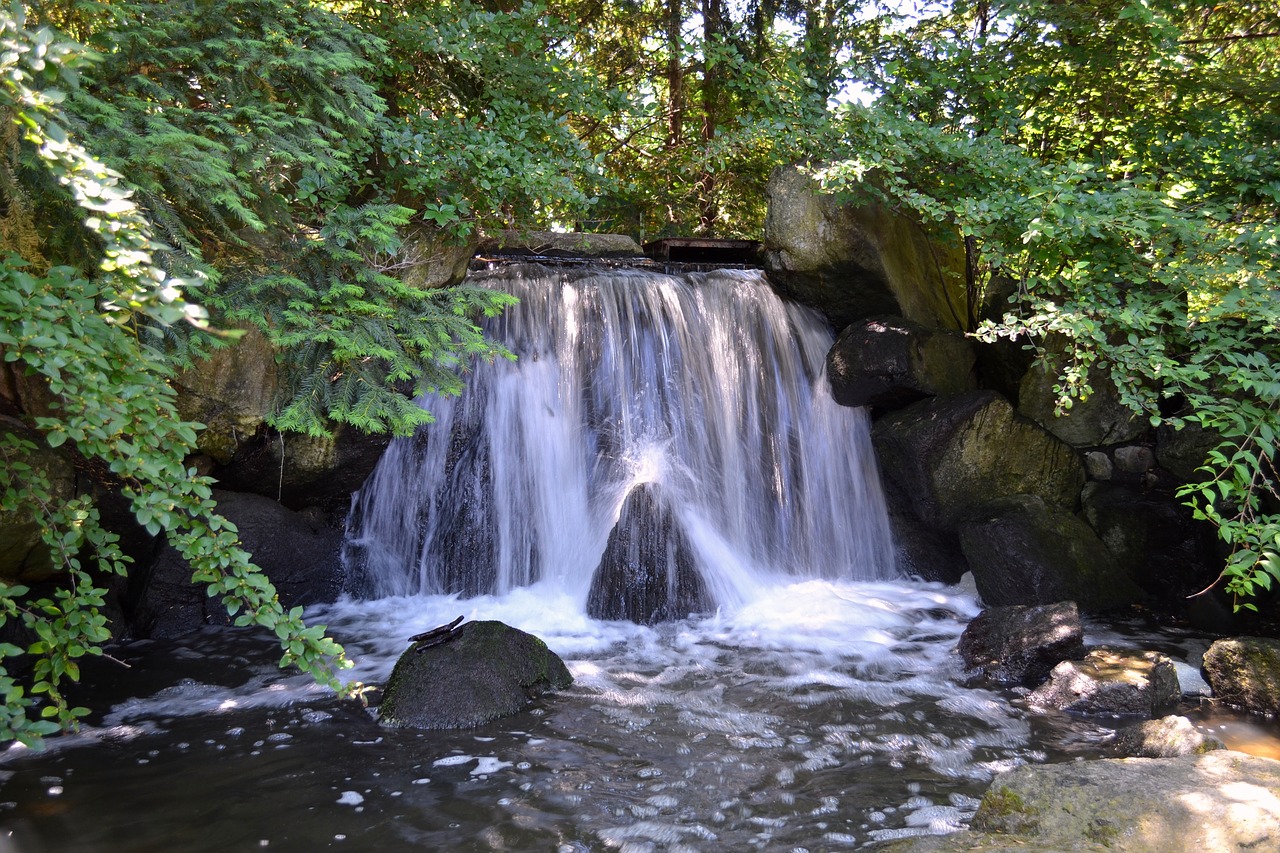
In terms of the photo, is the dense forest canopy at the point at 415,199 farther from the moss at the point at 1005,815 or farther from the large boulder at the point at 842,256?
the moss at the point at 1005,815

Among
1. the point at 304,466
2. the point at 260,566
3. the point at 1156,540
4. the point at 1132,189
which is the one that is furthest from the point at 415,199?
the point at 1156,540

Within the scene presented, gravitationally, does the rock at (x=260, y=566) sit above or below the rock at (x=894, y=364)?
below

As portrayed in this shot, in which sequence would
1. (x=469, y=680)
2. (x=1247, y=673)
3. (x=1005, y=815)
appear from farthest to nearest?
(x=1247, y=673), (x=469, y=680), (x=1005, y=815)

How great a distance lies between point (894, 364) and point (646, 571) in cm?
341

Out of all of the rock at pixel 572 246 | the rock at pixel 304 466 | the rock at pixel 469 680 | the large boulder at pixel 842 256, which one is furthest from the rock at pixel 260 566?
the large boulder at pixel 842 256

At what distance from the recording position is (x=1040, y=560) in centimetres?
699

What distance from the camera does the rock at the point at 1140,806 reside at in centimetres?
287

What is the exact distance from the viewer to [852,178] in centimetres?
851

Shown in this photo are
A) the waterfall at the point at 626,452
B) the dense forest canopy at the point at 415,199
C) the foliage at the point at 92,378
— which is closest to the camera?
the foliage at the point at 92,378

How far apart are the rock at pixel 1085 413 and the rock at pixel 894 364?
2.22ft

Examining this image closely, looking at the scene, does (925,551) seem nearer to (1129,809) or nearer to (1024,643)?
(1024,643)

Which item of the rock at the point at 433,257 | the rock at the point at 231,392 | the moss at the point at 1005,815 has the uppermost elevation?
the rock at the point at 433,257

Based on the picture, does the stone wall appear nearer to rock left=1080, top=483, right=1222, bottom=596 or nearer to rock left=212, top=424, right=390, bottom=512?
rock left=1080, top=483, right=1222, bottom=596

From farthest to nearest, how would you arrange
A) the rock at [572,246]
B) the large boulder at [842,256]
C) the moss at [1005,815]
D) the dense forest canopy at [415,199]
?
A: the rock at [572,246] → the large boulder at [842,256] → the dense forest canopy at [415,199] → the moss at [1005,815]
